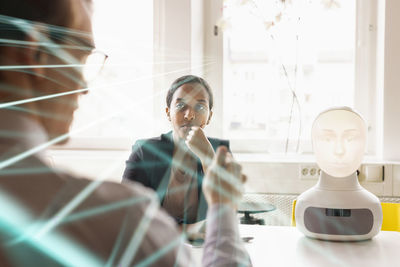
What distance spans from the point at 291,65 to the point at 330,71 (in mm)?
235

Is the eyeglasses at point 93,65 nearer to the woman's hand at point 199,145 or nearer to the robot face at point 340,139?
→ the woman's hand at point 199,145

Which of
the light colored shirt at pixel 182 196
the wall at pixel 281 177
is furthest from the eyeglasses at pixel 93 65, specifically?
the wall at pixel 281 177

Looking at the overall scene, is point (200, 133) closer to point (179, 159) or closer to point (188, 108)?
point (188, 108)

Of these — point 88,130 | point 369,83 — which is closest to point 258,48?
point 369,83

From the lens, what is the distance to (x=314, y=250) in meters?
1.25

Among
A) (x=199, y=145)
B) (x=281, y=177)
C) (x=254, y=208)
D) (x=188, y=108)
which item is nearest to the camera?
(x=199, y=145)

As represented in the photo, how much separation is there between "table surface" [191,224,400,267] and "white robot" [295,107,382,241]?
41 millimetres

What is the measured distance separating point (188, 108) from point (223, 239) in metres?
1.03

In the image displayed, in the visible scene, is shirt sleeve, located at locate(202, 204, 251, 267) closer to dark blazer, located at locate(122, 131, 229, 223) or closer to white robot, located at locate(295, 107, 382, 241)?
white robot, located at locate(295, 107, 382, 241)

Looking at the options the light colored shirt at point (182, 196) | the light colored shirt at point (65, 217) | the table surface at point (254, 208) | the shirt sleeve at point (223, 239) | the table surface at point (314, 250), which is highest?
the light colored shirt at point (65, 217)

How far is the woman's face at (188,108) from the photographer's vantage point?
1375 millimetres

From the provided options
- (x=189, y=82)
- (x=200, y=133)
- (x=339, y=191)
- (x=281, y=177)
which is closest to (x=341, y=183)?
(x=339, y=191)

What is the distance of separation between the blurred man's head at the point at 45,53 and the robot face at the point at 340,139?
1.02 metres

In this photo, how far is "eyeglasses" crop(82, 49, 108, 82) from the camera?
1.20ft
